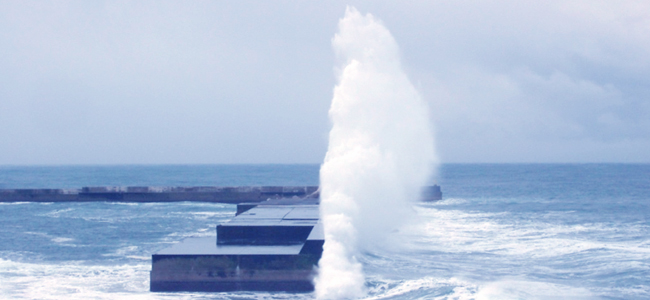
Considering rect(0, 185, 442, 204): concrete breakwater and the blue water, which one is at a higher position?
rect(0, 185, 442, 204): concrete breakwater

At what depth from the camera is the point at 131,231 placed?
101 ft

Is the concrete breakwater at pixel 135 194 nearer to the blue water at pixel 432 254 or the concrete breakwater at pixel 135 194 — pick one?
the concrete breakwater at pixel 135 194

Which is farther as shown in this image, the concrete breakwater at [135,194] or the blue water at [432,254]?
the concrete breakwater at [135,194]

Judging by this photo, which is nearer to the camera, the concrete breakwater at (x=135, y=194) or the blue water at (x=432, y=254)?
the blue water at (x=432, y=254)

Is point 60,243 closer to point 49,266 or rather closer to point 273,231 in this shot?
point 49,266

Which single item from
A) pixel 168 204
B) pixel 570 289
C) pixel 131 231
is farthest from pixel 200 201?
pixel 570 289

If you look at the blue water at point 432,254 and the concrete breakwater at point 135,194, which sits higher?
the concrete breakwater at point 135,194

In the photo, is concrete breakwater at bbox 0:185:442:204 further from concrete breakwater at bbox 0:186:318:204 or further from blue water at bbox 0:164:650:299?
blue water at bbox 0:164:650:299

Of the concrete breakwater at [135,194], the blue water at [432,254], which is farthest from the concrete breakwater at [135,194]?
the blue water at [432,254]

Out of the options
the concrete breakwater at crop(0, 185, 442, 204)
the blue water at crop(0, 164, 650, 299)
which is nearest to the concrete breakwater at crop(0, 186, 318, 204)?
the concrete breakwater at crop(0, 185, 442, 204)

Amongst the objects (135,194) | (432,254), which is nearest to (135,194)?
(135,194)

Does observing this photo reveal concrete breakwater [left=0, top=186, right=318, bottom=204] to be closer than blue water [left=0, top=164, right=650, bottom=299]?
No

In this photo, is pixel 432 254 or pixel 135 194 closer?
pixel 432 254

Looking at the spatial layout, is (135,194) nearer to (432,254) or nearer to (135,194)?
(135,194)
